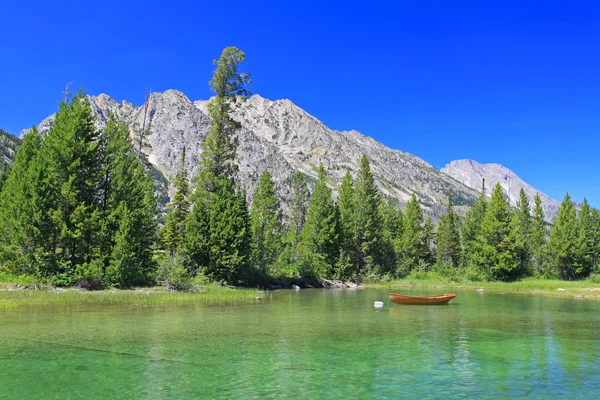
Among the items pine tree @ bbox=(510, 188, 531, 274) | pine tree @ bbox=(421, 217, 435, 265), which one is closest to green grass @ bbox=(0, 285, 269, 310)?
pine tree @ bbox=(510, 188, 531, 274)

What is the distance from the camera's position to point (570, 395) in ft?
41.7

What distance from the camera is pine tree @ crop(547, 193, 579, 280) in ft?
263

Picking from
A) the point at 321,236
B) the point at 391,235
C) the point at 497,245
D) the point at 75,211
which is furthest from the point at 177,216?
the point at 497,245

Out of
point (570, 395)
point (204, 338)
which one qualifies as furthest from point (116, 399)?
point (570, 395)

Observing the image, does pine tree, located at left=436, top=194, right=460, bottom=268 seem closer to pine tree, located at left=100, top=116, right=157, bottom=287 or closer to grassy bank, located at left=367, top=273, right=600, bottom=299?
grassy bank, located at left=367, top=273, right=600, bottom=299

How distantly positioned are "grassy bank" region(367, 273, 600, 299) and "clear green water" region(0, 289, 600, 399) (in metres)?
32.9

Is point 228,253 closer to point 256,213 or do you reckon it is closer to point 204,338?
point 256,213

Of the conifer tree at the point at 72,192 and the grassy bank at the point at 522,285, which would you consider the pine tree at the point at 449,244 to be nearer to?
the grassy bank at the point at 522,285

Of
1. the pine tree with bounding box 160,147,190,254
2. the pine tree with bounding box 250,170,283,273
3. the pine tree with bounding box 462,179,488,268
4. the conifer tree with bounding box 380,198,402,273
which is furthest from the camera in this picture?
the pine tree with bounding box 462,179,488,268

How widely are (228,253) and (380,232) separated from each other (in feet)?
146

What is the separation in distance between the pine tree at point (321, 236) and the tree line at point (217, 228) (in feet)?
0.75

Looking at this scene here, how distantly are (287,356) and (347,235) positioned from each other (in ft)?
231

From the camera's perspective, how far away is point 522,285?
68375 mm

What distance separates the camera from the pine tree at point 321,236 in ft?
259
